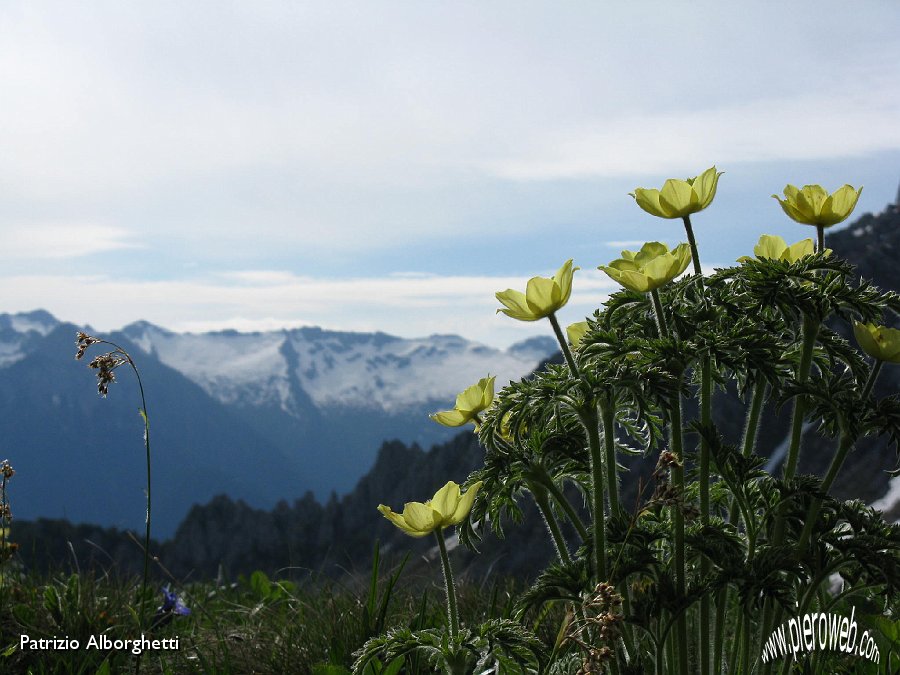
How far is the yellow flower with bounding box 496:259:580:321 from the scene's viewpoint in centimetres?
279

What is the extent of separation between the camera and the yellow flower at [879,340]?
2674 mm

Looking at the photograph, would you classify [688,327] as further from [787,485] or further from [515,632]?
[515,632]

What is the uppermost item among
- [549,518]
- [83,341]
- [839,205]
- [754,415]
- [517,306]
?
[839,205]

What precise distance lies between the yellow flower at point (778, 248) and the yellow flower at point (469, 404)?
1.15 metres

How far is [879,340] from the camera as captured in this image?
2.70 m

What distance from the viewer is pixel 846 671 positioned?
12.0ft

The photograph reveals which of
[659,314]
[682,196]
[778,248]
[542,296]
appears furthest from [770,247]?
[542,296]

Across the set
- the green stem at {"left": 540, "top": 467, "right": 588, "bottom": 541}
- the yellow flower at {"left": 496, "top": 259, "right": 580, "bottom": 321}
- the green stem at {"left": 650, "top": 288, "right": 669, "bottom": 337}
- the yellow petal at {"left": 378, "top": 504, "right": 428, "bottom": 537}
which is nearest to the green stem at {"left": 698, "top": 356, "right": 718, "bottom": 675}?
the green stem at {"left": 650, "top": 288, "right": 669, "bottom": 337}

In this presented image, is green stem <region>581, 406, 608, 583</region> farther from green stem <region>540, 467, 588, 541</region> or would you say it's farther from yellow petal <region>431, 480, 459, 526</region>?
yellow petal <region>431, 480, 459, 526</region>

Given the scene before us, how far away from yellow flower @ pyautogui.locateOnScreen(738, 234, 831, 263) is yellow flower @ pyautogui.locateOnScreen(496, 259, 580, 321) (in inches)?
30.3

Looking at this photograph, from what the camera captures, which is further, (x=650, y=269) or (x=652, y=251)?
(x=652, y=251)

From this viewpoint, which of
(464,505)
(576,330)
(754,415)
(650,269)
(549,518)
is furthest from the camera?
(576,330)

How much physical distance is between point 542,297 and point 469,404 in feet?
1.81

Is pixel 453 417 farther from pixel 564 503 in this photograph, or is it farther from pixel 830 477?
pixel 830 477
